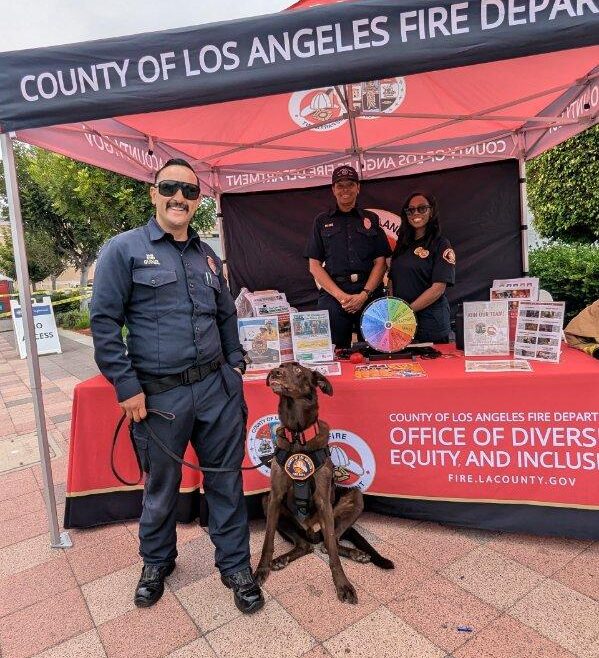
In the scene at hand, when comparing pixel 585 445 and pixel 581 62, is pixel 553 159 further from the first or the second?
pixel 585 445

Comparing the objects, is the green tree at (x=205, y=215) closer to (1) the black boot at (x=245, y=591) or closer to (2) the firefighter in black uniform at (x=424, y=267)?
(2) the firefighter in black uniform at (x=424, y=267)

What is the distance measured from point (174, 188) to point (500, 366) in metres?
1.89

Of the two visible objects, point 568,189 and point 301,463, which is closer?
point 301,463

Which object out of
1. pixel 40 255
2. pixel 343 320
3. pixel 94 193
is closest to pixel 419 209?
pixel 343 320

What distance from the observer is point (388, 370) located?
8.48ft

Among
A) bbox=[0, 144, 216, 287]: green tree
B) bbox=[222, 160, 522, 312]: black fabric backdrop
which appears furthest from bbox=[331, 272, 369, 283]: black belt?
bbox=[0, 144, 216, 287]: green tree

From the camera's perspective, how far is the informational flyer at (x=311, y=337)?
8.84 feet

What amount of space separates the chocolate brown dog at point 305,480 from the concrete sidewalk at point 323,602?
0.07m

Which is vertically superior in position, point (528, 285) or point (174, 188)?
point (174, 188)

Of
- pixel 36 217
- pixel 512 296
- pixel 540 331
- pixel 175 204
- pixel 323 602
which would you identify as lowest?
pixel 323 602

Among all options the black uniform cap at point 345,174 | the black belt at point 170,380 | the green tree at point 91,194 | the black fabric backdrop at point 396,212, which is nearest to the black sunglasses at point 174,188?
the black belt at point 170,380

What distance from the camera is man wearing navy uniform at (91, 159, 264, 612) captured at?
1.84m

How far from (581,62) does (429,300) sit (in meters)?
1.84

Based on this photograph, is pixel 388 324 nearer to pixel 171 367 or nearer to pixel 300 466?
pixel 300 466
